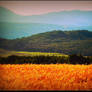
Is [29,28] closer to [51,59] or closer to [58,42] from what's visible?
[58,42]

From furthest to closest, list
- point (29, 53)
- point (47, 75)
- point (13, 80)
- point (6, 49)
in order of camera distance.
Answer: point (29, 53), point (6, 49), point (47, 75), point (13, 80)

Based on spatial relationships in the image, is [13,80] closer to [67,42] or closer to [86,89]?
[86,89]

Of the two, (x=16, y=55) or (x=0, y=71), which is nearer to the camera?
(x=0, y=71)

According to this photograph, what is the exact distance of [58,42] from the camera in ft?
21.7

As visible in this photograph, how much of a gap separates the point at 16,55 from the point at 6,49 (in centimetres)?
68

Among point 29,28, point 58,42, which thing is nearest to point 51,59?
point 58,42

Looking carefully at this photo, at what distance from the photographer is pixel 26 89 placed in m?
3.67

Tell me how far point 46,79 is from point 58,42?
8.95 feet

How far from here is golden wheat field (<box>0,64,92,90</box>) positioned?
3.76 m

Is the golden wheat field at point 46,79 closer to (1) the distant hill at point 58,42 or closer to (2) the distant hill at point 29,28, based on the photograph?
(1) the distant hill at point 58,42

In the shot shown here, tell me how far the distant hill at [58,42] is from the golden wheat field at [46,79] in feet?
5.16

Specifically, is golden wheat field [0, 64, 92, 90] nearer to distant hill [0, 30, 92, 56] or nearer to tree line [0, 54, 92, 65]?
distant hill [0, 30, 92, 56]

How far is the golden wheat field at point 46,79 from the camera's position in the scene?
3762 millimetres

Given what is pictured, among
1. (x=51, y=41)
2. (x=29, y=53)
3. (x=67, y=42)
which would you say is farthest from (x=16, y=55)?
(x=67, y=42)
